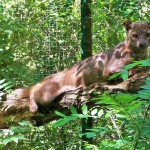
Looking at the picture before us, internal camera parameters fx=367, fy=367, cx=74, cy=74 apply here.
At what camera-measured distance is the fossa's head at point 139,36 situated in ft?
16.7

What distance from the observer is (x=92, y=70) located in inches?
196

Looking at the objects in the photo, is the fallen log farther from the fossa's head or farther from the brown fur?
the fossa's head

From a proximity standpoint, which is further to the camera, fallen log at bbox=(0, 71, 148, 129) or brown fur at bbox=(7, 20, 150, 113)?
brown fur at bbox=(7, 20, 150, 113)

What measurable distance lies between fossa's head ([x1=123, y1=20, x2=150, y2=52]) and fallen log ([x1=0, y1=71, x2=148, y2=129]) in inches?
40.0

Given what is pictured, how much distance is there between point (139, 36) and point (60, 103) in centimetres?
154

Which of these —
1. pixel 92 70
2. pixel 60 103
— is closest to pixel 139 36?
pixel 92 70

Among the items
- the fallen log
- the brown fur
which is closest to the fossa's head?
the brown fur

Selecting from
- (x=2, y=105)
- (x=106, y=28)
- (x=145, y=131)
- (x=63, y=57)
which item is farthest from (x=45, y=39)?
(x=145, y=131)

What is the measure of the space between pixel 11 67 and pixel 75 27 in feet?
7.33

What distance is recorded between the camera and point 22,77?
4312 mm

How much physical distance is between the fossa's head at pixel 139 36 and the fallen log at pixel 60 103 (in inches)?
40.0

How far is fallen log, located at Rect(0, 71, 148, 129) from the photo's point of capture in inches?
159

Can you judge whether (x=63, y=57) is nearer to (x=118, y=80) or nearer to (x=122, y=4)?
(x=122, y=4)

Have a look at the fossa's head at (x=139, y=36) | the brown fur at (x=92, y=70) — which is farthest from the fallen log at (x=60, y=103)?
the fossa's head at (x=139, y=36)
